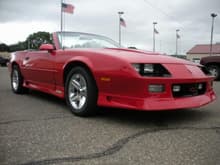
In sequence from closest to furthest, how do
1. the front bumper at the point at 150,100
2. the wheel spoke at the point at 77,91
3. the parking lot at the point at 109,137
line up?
1. the parking lot at the point at 109,137
2. the front bumper at the point at 150,100
3. the wheel spoke at the point at 77,91

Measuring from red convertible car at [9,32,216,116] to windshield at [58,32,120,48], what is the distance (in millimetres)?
30

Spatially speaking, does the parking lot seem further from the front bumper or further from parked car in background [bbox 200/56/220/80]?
parked car in background [bbox 200/56/220/80]

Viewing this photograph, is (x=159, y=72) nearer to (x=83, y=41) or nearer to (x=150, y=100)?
(x=150, y=100)

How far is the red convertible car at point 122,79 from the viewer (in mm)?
3539

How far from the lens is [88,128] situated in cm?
349

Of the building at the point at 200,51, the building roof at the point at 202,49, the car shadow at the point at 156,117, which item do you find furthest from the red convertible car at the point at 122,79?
the building roof at the point at 202,49

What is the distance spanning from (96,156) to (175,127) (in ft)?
4.40

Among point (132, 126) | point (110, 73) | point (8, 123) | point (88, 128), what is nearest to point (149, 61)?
point (110, 73)

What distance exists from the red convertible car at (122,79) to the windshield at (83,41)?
0.03m

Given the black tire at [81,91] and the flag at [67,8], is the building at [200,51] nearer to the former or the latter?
the flag at [67,8]

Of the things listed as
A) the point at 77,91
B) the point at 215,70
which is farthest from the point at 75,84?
the point at 215,70

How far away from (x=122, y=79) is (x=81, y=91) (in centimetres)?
82

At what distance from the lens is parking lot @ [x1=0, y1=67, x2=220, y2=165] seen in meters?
2.51

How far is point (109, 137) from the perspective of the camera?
3.13 m
